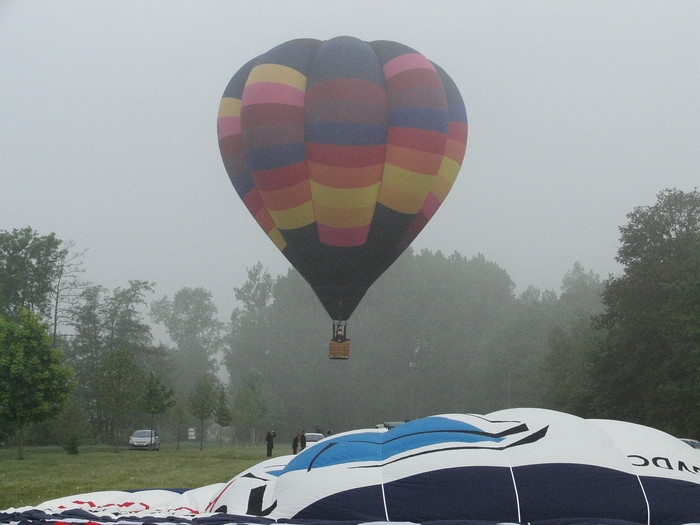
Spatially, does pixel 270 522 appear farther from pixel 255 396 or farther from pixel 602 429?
pixel 255 396

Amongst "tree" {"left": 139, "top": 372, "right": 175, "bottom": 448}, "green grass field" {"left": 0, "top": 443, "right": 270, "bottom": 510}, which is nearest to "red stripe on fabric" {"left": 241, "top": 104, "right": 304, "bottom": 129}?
"green grass field" {"left": 0, "top": 443, "right": 270, "bottom": 510}

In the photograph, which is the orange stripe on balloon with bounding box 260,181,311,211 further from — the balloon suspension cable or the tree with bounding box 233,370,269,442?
the tree with bounding box 233,370,269,442

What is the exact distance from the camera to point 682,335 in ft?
81.0

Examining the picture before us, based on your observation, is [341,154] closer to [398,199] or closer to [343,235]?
[398,199]

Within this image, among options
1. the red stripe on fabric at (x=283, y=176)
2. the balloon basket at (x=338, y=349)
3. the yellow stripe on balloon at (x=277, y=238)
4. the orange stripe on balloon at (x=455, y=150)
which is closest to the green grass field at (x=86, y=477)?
the balloon basket at (x=338, y=349)

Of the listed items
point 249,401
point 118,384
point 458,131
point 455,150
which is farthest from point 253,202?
point 249,401

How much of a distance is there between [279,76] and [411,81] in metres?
2.36

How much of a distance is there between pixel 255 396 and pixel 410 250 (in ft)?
84.6

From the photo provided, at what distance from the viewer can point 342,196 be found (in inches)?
550

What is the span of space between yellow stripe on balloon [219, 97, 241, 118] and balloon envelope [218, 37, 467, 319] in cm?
2

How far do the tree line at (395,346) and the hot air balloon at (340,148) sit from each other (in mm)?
10621

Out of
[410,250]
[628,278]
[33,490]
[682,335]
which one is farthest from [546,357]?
[33,490]

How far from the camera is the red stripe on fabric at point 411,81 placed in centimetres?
1414

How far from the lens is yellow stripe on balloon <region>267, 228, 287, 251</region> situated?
15039 mm
